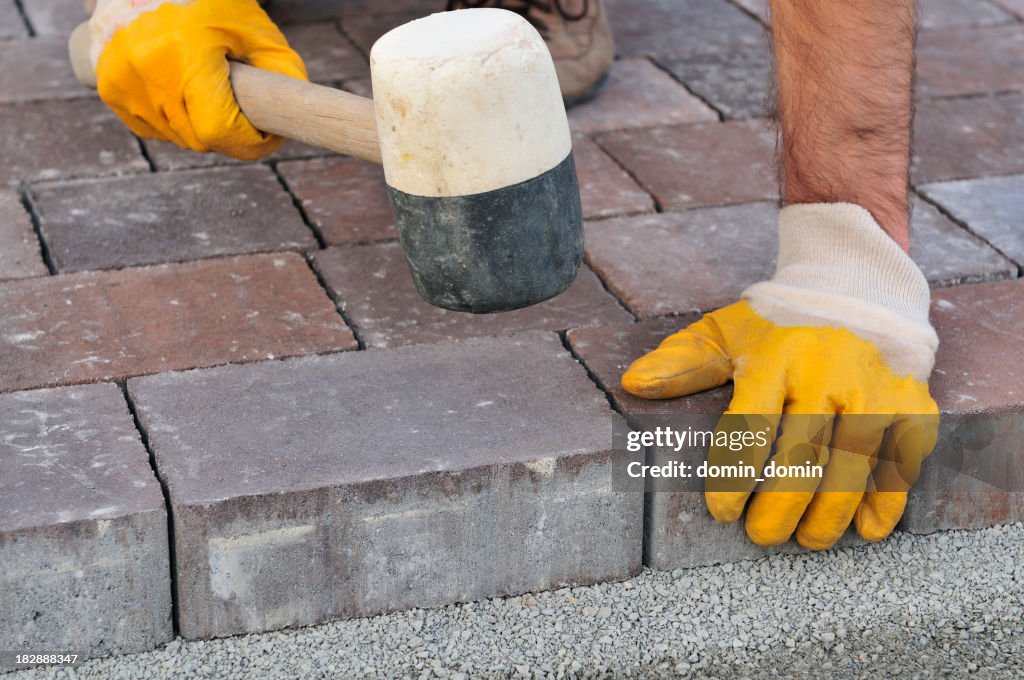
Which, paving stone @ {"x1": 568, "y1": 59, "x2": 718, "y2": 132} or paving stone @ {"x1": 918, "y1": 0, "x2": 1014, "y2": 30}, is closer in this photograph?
paving stone @ {"x1": 568, "y1": 59, "x2": 718, "y2": 132}

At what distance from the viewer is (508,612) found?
2113 mm

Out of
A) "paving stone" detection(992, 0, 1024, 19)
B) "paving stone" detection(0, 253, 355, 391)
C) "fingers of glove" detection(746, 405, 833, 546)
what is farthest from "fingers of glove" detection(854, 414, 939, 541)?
"paving stone" detection(992, 0, 1024, 19)

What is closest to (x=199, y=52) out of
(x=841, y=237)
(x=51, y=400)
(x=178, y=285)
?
(x=178, y=285)

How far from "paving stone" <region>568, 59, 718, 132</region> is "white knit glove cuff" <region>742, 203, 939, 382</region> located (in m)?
1.10

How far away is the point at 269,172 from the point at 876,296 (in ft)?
5.09

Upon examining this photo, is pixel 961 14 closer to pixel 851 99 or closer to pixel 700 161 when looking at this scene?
pixel 700 161

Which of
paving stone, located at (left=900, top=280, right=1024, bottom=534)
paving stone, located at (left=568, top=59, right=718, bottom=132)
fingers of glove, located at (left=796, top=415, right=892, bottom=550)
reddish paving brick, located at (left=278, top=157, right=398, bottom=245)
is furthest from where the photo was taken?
paving stone, located at (left=568, top=59, right=718, bottom=132)

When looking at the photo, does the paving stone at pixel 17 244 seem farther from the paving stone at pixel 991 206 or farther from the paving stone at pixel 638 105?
the paving stone at pixel 991 206

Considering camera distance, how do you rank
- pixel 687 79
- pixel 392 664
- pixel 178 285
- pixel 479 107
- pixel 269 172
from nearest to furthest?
pixel 479 107 → pixel 392 664 → pixel 178 285 → pixel 269 172 → pixel 687 79

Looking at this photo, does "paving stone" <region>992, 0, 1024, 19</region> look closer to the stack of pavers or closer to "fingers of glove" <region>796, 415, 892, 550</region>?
the stack of pavers

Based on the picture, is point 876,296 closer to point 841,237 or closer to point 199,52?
point 841,237

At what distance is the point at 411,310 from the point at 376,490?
24.4 inches

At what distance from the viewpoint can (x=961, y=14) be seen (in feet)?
13.6

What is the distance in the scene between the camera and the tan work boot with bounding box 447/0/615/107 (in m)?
3.47
